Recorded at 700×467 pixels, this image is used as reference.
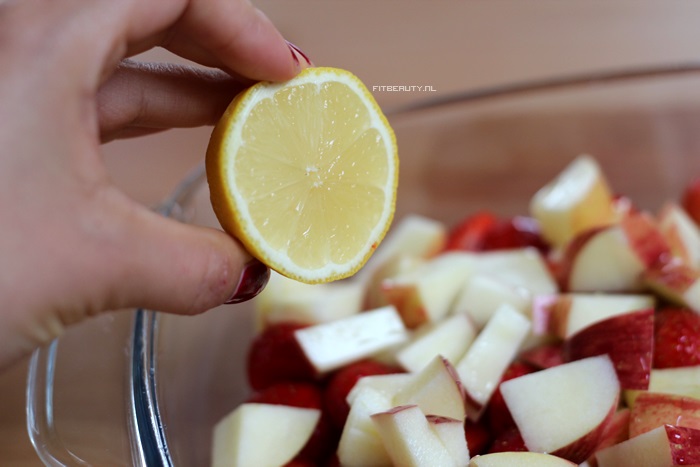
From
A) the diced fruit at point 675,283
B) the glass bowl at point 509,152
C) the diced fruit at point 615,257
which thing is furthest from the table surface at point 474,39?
the diced fruit at point 675,283

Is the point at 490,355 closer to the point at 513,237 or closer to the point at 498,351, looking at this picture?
the point at 498,351

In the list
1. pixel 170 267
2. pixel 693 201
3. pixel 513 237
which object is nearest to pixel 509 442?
pixel 170 267

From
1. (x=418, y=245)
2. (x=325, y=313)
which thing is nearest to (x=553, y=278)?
(x=418, y=245)

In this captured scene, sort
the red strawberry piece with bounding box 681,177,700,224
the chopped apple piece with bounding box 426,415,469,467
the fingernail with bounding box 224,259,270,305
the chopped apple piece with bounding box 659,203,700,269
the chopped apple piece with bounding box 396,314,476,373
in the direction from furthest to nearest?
the red strawberry piece with bounding box 681,177,700,224 < the chopped apple piece with bounding box 659,203,700,269 < the chopped apple piece with bounding box 396,314,476,373 < the chopped apple piece with bounding box 426,415,469,467 < the fingernail with bounding box 224,259,270,305

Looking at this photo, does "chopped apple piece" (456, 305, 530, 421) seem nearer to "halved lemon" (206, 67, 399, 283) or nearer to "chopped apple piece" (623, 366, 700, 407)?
"chopped apple piece" (623, 366, 700, 407)

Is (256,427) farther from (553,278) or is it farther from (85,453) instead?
(553,278)

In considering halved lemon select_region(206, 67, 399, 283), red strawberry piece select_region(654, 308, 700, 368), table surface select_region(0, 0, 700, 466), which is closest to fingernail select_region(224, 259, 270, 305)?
halved lemon select_region(206, 67, 399, 283)
